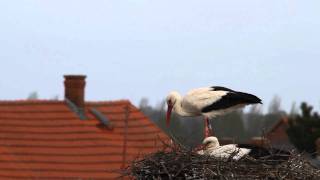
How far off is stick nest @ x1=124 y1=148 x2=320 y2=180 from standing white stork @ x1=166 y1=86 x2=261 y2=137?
1188 millimetres

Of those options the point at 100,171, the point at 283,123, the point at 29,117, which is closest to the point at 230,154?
the point at 100,171

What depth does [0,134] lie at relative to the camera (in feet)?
69.5

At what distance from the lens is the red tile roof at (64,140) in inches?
769

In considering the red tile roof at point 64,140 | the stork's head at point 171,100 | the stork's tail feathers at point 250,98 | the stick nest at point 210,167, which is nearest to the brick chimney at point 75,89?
the red tile roof at point 64,140

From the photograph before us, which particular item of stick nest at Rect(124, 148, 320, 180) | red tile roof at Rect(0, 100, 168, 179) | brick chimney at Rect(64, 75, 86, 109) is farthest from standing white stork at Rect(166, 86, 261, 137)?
brick chimney at Rect(64, 75, 86, 109)

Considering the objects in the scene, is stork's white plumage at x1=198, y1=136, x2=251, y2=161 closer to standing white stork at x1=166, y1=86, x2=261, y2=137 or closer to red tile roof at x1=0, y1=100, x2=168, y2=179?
standing white stork at x1=166, y1=86, x2=261, y2=137

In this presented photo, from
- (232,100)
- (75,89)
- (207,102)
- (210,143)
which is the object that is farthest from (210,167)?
(75,89)

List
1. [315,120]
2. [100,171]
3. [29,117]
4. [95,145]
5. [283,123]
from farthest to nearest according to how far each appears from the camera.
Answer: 1. [283,123]
2. [315,120]
3. [29,117]
4. [95,145]
5. [100,171]

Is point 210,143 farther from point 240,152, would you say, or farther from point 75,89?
point 75,89

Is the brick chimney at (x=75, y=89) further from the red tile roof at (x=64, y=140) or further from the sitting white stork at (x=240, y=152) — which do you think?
the sitting white stork at (x=240, y=152)

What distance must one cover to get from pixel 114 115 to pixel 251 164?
1532cm

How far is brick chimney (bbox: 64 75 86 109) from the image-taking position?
22.5 m

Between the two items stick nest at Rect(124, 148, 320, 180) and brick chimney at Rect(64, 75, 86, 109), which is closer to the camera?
stick nest at Rect(124, 148, 320, 180)

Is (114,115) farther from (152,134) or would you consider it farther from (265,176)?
(265,176)
